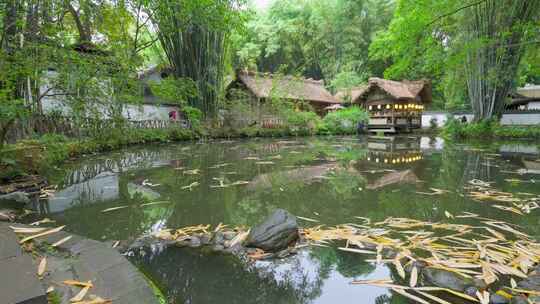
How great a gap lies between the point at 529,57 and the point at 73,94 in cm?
1579

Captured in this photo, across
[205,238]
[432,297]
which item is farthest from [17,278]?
[432,297]

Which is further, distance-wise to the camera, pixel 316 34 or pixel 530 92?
pixel 316 34

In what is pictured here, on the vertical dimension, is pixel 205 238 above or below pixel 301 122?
below

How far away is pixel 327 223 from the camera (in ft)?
11.2

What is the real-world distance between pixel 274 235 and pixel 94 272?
58.0 inches

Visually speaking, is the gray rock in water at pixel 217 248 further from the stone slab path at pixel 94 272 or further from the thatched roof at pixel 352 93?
the thatched roof at pixel 352 93

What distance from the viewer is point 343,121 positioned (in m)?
23.0

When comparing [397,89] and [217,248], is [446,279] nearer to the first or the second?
[217,248]

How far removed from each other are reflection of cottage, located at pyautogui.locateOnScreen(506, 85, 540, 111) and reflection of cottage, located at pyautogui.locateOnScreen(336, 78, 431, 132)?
7.27m

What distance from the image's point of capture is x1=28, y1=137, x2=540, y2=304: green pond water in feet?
7.20

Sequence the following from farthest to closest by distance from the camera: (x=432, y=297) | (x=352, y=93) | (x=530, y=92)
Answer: (x=352, y=93) → (x=530, y=92) → (x=432, y=297)

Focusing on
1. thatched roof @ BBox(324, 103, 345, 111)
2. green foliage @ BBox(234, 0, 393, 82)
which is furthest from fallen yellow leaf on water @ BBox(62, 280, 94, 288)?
green foliage @ BBox(234, 0, 393, 82)

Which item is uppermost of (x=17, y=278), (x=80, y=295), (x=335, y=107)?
(x=335, y=107)

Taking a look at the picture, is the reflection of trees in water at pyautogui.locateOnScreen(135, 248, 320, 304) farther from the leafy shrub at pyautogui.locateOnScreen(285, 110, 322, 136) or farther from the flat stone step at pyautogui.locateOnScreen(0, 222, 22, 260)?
the leafy shrub at pyautogui.locateOnScreen(285, 110, 322, 136)
